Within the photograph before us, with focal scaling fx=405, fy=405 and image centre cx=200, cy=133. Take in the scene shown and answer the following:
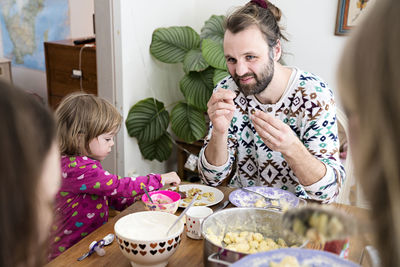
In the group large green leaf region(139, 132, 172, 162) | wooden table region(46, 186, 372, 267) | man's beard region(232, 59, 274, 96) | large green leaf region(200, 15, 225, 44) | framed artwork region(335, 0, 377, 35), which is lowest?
large green leaf region(139, 132, 172, 162)

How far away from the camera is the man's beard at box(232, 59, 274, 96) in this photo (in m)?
1.70

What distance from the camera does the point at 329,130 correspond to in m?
1.61

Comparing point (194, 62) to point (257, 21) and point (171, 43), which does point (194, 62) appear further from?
point (257, 21)

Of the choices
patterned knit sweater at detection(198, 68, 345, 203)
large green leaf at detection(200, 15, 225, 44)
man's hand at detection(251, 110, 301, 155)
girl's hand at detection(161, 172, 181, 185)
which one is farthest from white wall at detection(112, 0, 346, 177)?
man's hand at detection(251, 110, 301, 155)

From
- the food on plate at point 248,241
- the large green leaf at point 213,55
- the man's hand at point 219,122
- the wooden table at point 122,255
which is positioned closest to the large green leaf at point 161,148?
the large green leaf at point 213,55

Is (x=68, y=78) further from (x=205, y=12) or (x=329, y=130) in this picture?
(x=329, y=130)

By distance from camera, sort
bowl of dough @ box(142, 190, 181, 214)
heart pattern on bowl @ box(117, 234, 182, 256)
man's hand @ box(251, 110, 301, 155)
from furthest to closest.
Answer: man's hand @ box(251, 110, 301, 155) → bowl of dough @ box(142, 190, 181, 214) → heart pattern on bowl @ box(117, 234, 182, 256)

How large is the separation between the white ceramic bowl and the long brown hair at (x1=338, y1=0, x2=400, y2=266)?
57cm

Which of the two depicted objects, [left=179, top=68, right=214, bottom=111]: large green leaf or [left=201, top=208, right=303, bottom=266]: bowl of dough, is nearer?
[left=201, top=208, right=303, bottom=266]: bowl of dough

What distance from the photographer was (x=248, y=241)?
1128mm

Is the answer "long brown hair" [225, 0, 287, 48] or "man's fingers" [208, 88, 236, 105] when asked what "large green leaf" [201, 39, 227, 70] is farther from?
"man's fingers" [208, 88, 236, 105]

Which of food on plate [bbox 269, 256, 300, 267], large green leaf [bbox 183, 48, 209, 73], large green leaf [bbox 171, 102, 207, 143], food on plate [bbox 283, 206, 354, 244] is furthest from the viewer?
large green leaf [bbox 171, 102, 207, 143]

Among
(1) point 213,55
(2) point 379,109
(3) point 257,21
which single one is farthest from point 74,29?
(2) point 379,109

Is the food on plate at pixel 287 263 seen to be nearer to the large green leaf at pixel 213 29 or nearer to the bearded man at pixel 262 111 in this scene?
the bearded man at pixel 262 111
